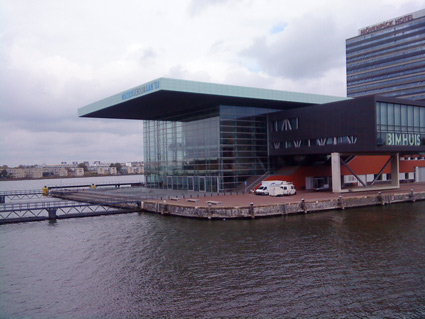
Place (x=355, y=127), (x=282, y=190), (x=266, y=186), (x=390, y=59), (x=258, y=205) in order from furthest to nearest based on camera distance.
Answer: (x=390, y=59) < (x=266, y=186) < (x=282, y=190) < (x=355, y=127) < (x=258, y=205)

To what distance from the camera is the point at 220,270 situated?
790 inches

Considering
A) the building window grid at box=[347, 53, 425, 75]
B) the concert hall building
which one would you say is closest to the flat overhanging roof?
the concert hall building

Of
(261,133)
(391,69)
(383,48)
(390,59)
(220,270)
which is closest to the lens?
(220,270)

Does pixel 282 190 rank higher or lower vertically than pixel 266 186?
lower

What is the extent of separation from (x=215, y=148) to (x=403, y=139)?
23.1 meters

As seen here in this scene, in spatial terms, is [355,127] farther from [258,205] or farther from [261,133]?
[258,205]

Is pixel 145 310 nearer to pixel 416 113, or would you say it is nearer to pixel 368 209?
pixel 368 209

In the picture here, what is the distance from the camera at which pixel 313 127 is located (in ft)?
161

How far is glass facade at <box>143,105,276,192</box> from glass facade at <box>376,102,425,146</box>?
54.2 feet

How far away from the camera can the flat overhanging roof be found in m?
44.1

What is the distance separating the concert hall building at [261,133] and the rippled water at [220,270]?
15.6m

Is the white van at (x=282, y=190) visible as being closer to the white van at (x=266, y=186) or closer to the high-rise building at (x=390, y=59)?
the white van at (x=266, y=186)

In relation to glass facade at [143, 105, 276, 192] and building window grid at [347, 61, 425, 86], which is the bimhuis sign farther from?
building window grid at [347, 61, 425, 86]

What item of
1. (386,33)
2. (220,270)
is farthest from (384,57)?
(220,270)
